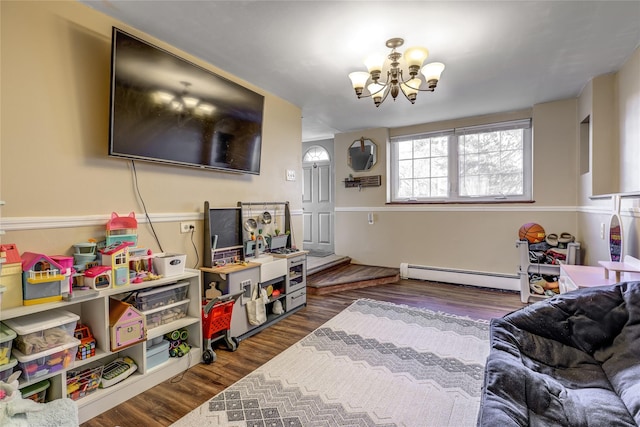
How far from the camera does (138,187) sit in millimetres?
2270

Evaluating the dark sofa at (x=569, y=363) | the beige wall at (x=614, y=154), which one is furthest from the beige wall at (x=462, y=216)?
the dark sofa at (x=569, y=363)

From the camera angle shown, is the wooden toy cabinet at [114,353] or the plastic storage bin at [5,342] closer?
the plastic storage bin at [5,342]

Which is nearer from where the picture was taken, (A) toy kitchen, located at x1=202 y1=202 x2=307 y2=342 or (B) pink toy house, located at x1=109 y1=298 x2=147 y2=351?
(B) pink toy house, located at x1=109 y1=298 x2=147 y2=351

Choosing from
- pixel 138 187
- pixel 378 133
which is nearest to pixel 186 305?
pixel 138 187

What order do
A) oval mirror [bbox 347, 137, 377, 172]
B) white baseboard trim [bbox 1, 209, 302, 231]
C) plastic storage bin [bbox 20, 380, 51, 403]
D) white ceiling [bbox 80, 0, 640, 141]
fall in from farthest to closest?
1. oval mirror [bbox 347, 137, 377, 172]
2. white ceiling [bbox 80, 0, 640, 141]
3. white baseboard trim [bbox 1, 209, 302, 231]
4. plastic storage bin [bbox 20, 380, 51, 403]

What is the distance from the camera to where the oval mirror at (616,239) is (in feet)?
7.93

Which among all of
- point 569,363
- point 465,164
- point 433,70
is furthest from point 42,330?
point 465,164

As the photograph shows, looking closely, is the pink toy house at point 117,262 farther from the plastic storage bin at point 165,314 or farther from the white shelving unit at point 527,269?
the white shelving unit at point 527,269

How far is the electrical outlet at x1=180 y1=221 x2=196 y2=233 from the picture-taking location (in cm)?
257

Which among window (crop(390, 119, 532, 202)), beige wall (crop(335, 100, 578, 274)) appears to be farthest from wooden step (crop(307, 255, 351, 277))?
window (crop(390, 119, 532, 202))

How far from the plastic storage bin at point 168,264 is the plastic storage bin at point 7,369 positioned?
83 cm

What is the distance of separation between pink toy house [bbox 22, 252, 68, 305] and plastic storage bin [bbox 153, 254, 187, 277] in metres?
0.55

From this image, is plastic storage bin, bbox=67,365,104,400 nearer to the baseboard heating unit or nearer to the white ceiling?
the white ceiling

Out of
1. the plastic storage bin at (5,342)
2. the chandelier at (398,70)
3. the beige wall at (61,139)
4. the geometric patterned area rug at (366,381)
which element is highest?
the chandelier at (398,70)
